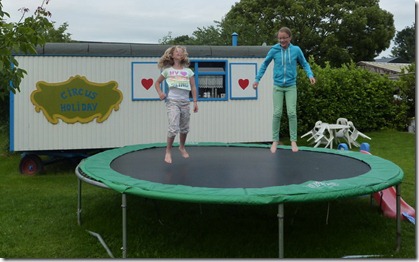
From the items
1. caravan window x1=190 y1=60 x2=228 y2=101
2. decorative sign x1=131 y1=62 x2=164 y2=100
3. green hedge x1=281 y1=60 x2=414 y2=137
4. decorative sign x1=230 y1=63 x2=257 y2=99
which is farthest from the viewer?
→ green hedge x1=281 y1=60 x2=414 y2=137

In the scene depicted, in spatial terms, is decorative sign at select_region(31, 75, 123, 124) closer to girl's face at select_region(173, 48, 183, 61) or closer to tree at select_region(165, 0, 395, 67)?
girl's face at select_region(173, 48, 183, 61)

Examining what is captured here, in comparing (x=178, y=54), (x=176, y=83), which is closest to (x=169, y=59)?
(x=178, y=54)

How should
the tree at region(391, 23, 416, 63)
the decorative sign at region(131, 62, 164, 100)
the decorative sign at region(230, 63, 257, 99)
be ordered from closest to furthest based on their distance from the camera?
the decorative sign at region(131, 62, 164, 100)
the decorative sign at region(230, 63, 257, 99)
the tree at region(391, 23, 416, 63)

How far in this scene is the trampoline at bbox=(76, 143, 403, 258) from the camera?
2.49 meters

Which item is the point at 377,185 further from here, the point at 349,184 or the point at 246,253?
the point at 246,253

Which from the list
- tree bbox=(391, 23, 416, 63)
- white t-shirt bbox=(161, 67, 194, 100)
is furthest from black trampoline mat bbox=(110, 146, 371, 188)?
tree bbox=(391, 23, 416, 63)

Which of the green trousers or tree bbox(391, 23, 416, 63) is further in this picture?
tree bbox(391, 23, 416, 63)

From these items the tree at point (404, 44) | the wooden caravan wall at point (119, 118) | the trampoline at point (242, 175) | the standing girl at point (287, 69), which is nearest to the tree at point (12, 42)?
the trampoline at point (242, 175)

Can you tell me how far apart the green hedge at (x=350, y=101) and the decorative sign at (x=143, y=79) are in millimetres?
3164

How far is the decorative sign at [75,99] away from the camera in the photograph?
230 inches

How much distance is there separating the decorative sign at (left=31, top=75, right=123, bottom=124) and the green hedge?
371cm

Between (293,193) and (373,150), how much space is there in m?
5.65

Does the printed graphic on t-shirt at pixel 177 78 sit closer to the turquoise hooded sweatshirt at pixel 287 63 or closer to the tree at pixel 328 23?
the turquoise hooded sweatshirt at pixel 287 63

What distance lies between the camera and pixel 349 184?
8.81ft
